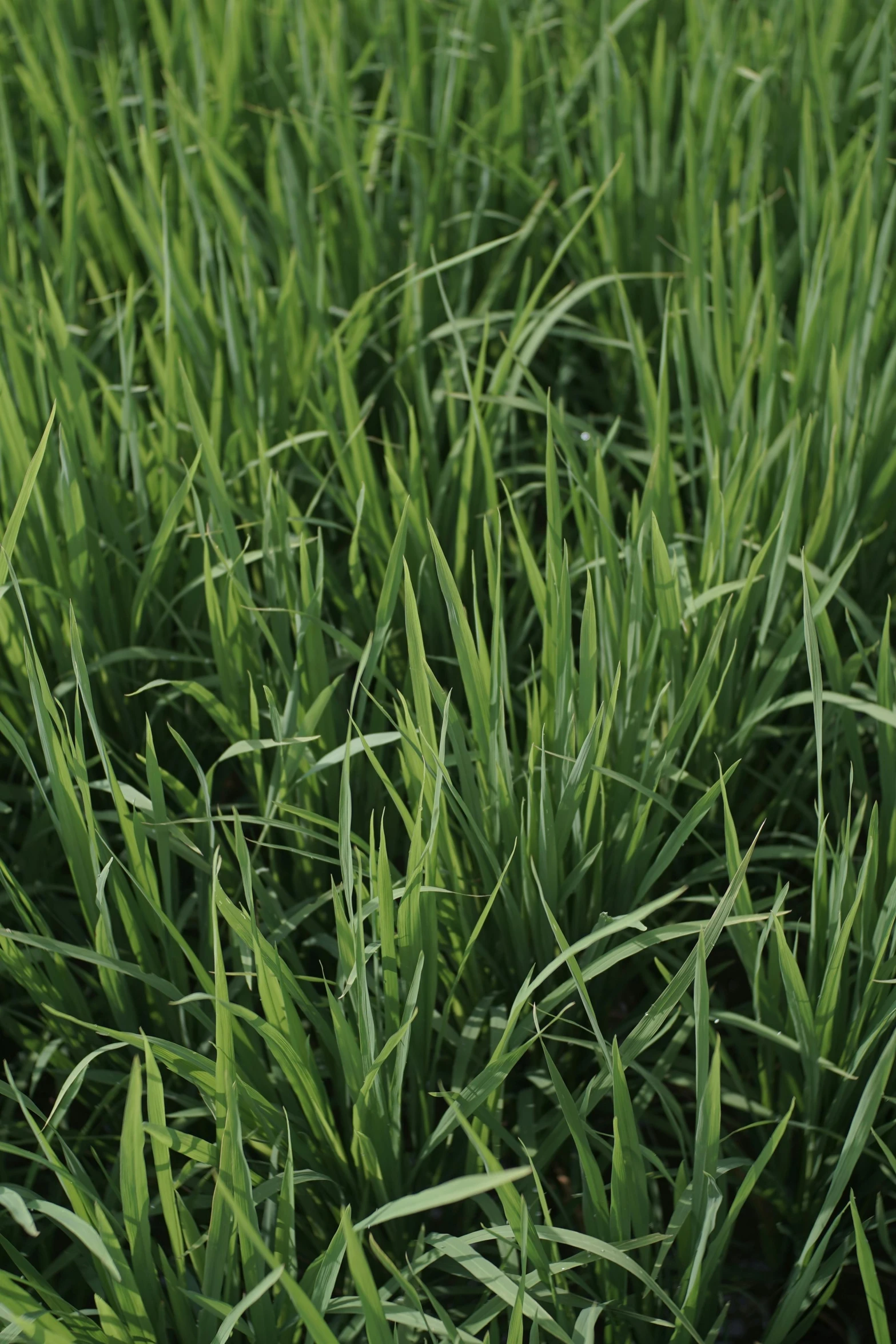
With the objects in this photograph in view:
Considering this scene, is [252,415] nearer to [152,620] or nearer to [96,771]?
[152,620]

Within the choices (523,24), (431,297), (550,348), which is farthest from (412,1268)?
(523,24)

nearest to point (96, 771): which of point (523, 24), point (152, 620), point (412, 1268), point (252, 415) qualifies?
point (152, 620)

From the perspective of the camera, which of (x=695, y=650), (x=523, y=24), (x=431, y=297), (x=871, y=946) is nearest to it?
(x=871, y=946)

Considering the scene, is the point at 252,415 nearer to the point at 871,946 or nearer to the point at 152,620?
the point at 152,620

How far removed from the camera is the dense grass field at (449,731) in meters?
0.68

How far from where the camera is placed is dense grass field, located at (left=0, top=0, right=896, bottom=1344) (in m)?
0.68

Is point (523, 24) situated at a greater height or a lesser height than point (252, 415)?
greater

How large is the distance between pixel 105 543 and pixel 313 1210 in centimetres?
62

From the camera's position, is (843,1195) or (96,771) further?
(96,771)

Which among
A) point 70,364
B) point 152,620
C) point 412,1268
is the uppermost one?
point 70,364

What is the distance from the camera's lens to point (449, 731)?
0.79 meters

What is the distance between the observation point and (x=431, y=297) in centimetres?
129

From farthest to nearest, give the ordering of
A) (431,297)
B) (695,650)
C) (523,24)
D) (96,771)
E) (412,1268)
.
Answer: (523,24), (431,297), (96,771), (695,650), (412,1268)

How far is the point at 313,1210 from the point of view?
30.5 inches
